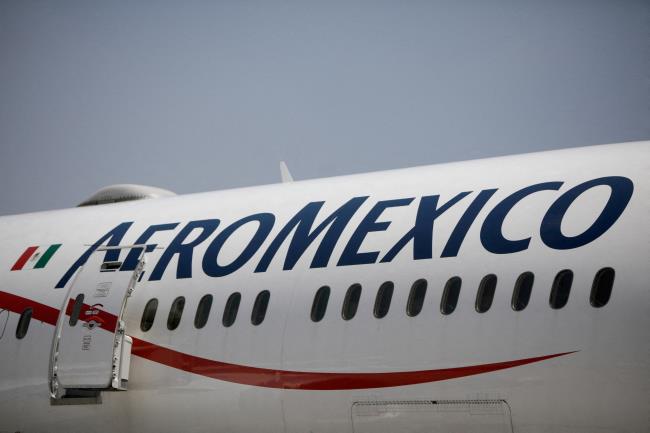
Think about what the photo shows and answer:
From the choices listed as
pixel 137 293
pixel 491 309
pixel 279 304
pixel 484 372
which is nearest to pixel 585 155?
pixel 491 309

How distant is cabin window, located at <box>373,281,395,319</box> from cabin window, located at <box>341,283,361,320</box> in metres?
0.28

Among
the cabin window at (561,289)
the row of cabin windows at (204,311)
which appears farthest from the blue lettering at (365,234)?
the cabin window at (561,289)

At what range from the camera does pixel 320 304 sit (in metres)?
10.5

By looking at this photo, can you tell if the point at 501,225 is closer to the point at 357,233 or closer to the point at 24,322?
the point at 357,233

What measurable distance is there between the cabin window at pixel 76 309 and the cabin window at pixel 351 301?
172 inches

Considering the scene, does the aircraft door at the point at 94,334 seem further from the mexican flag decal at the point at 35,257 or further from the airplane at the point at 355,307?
the mexican flag decal at the point at 35,257

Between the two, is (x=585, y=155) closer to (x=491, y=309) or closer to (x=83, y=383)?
(x=491, y=309)

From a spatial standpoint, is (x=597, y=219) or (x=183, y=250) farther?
(x=183, y=250)

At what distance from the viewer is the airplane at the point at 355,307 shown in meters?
8.72

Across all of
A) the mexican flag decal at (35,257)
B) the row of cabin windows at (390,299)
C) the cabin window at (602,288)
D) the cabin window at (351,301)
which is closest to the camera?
the cabin window at (602,288)

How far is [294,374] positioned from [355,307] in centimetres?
114

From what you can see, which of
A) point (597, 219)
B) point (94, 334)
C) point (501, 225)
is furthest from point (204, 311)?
point (597, 219)

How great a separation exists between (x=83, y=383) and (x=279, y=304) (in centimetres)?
316

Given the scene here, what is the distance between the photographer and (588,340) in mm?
8477
